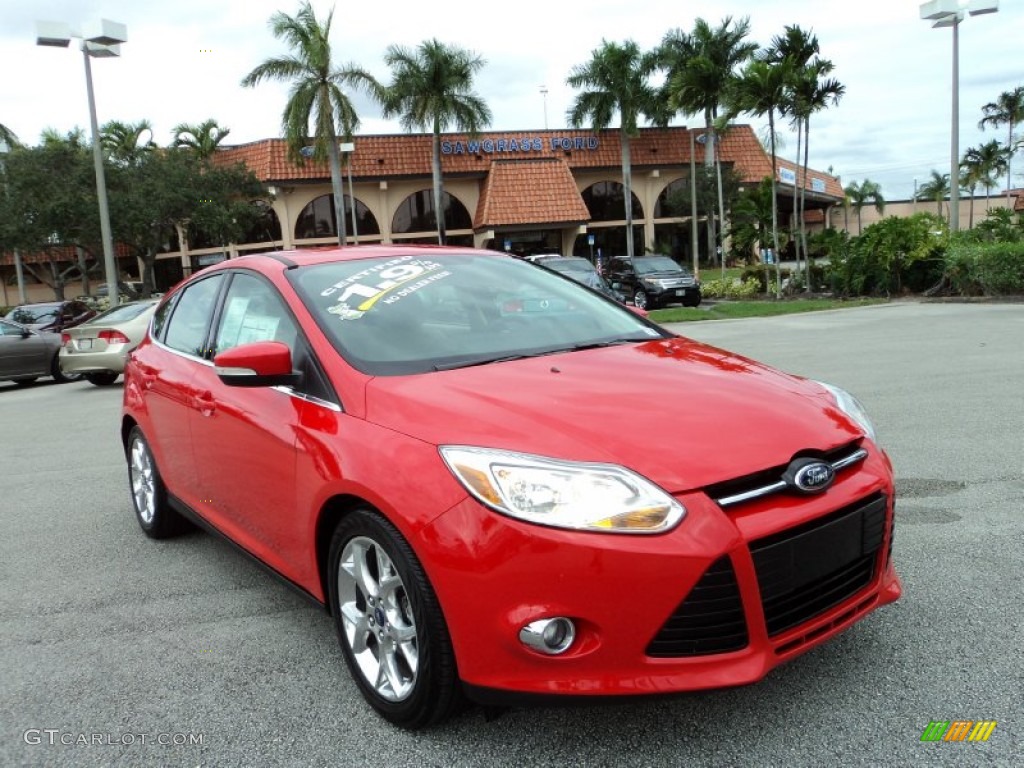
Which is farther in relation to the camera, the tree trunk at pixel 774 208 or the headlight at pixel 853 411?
the tree trunk at pixel 774 208

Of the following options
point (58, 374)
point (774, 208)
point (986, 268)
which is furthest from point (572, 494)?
point (774, 208)

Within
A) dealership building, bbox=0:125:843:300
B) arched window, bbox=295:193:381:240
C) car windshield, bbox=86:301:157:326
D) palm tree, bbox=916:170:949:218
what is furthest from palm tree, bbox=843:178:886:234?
car windshield, bbox=86:301:157:326

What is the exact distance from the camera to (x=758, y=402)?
274cm

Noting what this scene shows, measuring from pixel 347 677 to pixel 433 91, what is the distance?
38.2 metres

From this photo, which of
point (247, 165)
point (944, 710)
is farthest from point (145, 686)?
point (247, 165)

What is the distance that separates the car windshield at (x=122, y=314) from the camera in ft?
45.3

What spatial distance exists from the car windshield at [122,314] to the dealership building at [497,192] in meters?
26.9

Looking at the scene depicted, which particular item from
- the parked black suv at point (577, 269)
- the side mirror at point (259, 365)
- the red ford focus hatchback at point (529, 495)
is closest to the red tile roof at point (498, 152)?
the parked black suv at point (577, 269)

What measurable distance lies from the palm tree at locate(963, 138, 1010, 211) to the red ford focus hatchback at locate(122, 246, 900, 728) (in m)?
70.9

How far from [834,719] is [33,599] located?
3.71m

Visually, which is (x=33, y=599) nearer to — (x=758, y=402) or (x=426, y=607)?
(x=426, y=607)

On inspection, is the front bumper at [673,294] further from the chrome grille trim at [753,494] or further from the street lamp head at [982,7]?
the chrome grille trim at [753,494]

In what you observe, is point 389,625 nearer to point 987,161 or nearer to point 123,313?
point 123,313

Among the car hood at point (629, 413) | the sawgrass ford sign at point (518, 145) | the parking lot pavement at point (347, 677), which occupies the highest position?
the sawgrass ford sign at point (518, 145)
